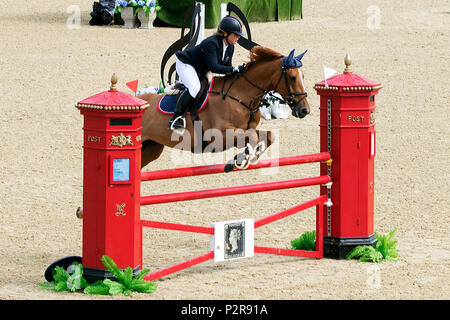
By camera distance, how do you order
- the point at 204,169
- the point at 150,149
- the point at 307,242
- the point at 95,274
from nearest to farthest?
the point at 95,274
the point at 204,169
the point at 307,242
the point at 150,149

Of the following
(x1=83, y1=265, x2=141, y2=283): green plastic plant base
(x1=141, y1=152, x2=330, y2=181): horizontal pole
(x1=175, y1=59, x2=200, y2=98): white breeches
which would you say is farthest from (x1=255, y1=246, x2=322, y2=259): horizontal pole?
(x1=175, y1=59, x2=200, y2=98): white breeches

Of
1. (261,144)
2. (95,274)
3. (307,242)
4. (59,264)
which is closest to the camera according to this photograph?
(95,274)

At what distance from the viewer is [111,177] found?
827 cm

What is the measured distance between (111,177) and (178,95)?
1.76 meters

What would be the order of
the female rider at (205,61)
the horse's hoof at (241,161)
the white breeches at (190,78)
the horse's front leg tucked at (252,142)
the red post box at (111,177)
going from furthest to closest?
the white breeches at (190,78) → the female rider at (205,61) → the horse's front leg tucked at (252,142) → the horse's hoof at (241,161) → the red post box at (111,177)

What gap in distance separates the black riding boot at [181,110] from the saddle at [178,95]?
5cm

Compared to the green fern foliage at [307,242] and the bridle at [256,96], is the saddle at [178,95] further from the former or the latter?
the green fern foliage at [307,242]

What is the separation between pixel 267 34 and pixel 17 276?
11.9m

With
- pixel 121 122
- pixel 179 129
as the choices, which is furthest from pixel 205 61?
pixel 121 122

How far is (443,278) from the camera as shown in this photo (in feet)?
29.4

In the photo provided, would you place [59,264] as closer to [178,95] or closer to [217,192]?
[217,192]

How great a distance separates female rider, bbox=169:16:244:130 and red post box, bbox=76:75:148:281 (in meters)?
1.17

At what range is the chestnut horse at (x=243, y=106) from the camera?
9055 millimetres

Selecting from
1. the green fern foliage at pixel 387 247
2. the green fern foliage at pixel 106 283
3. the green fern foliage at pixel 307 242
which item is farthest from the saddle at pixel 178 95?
the green fern foliage at pixel 387 247
